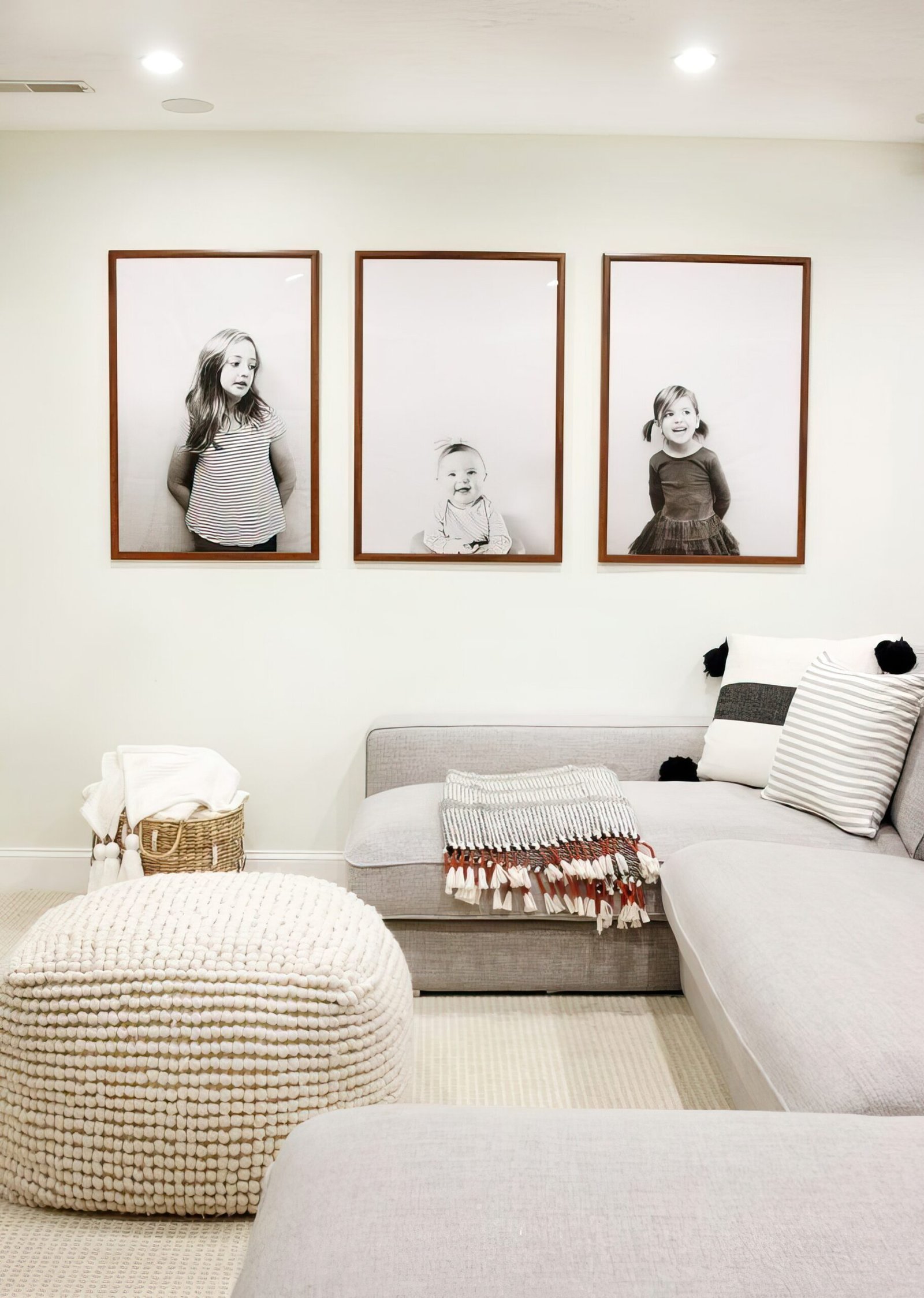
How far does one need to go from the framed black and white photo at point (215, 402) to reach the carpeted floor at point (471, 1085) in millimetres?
1454

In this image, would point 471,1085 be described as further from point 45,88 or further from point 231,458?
point 45,88


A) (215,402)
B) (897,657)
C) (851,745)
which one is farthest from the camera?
(215,402)

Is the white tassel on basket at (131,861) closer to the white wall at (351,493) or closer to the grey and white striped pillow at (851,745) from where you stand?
the white wall at (351,493)

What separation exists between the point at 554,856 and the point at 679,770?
29.7 inches

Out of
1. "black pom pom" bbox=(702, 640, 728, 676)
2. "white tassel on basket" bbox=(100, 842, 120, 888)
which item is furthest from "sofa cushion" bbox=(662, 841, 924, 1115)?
"white tassel on basket" bbox=(100, 842, 120, 888)

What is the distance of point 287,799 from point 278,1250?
257cm

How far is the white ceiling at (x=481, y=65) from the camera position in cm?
245

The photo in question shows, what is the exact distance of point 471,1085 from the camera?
2176mm

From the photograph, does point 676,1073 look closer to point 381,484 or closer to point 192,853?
point 192,853

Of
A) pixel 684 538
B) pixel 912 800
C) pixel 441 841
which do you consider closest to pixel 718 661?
pixel 684 538

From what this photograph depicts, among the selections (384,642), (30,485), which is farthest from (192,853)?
(30,485)

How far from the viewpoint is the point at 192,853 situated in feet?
9.96

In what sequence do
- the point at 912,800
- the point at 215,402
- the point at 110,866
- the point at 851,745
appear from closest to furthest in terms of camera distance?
the point at 912,800, the point at 851,745, the point at 110,866, the point at 215,402

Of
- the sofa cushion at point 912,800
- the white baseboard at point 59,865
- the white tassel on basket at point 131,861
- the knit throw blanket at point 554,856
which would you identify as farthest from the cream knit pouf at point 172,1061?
the white baseboard at point 59,865
